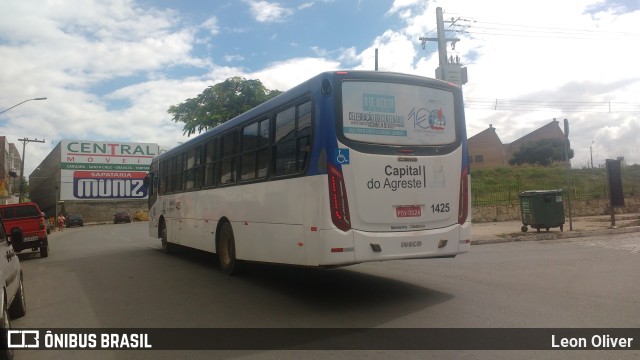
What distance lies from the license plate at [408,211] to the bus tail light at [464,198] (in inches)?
30.8

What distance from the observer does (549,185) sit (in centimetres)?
2583

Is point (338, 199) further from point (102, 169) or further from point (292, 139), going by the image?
point (102, 169)

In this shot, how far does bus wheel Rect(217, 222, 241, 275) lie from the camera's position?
30.8 ft

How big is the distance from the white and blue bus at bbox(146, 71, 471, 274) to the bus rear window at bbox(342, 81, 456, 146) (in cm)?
1

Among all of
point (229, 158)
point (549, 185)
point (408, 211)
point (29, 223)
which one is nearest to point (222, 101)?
point (29, 223)

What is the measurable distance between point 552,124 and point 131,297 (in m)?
83.4

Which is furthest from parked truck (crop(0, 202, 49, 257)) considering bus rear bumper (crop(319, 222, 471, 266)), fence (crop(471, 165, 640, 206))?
fence (crop(471, 165, 640, 206))

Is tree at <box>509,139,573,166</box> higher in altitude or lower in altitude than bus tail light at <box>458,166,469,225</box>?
higher

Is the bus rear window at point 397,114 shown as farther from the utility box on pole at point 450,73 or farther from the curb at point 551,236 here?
the utility box on pole at point 450,73

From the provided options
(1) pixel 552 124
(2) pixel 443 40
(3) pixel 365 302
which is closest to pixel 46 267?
(3) pixel 365 302

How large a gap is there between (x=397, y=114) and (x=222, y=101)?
710 inches

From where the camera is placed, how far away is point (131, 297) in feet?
25.9

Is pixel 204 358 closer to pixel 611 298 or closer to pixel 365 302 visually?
pixel 365 302

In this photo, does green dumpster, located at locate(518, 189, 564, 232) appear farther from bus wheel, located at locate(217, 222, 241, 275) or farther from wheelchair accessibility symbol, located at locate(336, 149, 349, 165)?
wheelchair accessibility symbol, located at locate(336, 149, 349, 165)
